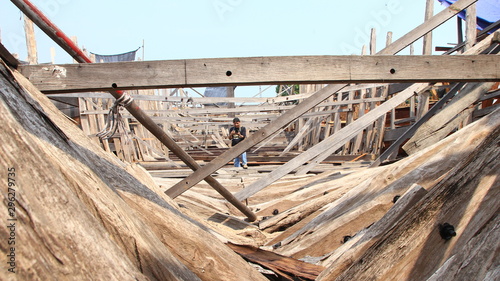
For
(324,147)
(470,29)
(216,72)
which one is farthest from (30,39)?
(216,72)

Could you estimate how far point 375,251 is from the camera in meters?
1.69

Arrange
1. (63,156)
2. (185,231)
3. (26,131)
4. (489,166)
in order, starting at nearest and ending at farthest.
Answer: (26,131) < (63,156) < (489,166) < (185,231)

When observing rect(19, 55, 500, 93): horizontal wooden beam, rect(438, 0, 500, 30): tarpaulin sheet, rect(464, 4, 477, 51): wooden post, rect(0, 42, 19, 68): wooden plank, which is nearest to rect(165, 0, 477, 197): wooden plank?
rect(19, 55, 500, 93): horizontal wooden beam

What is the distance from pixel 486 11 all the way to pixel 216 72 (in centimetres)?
1274

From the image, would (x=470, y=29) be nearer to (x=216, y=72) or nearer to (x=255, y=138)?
(x=255, y=138)

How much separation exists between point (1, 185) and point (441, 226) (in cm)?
155

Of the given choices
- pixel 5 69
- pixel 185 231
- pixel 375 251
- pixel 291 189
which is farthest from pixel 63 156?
pixel 291 189

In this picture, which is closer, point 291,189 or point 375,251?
point 375,251

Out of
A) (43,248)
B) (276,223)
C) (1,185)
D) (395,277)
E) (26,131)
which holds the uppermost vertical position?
(26,131)

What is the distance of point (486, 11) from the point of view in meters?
12.1

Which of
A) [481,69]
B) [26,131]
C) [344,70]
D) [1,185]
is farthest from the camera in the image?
[481,69]

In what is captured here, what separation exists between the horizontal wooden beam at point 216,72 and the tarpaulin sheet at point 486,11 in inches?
438

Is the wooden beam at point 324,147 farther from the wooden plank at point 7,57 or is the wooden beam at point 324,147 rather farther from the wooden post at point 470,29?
the wooden post at point 470,29

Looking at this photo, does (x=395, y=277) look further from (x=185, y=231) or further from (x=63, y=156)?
(x=63, y=156)
